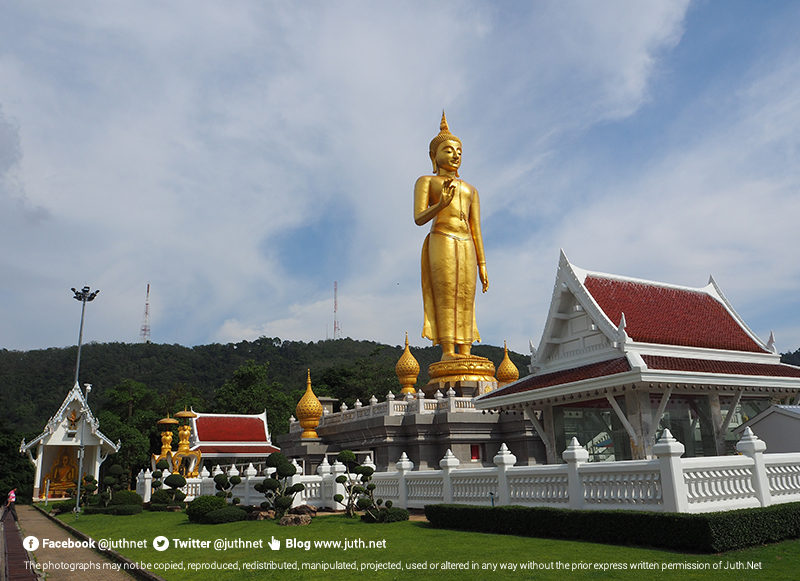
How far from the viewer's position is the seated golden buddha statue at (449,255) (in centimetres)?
2914

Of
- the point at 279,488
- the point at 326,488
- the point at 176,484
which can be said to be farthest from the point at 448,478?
the point at 176,484

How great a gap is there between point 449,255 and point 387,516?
52.0ft

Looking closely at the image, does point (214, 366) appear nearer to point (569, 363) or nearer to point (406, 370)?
point (406, 370)

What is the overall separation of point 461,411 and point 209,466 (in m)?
22.1

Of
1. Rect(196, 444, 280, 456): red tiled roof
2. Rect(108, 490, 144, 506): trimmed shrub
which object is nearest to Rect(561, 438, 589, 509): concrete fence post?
Rect(108, 490, 144, 506): trimmed shrub

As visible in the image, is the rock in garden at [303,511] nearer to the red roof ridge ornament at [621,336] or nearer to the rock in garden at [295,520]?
the rock in garden at [295,520]

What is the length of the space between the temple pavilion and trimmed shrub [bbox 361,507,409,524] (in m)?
4.50

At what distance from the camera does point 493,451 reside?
2416 centimetres

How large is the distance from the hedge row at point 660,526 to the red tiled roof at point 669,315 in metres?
6.65

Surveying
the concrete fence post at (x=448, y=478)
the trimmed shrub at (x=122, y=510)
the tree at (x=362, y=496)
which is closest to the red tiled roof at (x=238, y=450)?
the trimmed shrub at (x=122, y=510)

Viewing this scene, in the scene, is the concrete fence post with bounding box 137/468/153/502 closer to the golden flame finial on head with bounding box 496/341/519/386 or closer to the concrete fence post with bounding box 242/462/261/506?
the concrete fence post with bounding box 242/462/261/506

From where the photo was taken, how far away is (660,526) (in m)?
9.73

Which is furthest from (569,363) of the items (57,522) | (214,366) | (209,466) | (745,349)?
(214,366)

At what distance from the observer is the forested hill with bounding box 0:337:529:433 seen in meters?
61.8
